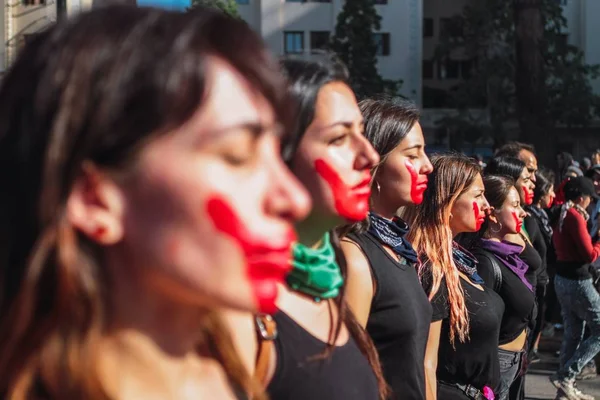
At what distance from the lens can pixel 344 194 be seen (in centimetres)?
214

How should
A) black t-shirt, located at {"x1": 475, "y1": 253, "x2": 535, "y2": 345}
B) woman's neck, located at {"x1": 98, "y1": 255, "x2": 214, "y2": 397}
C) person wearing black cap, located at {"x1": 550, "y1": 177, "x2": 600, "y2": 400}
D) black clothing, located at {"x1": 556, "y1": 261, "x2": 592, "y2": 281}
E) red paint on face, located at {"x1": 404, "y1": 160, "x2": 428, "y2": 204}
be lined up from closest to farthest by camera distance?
woman's neck, located at {"x1": 98, "y1": 255, "x2": 214, "y2": 397} → red paint on face, located at {"x1": 404, "y1": 160, "x2": 428, "y2": 204} → black t-shirt, located at {"x1": 475, "y1": 253, "x2": 535, "y2": 345} → person wearing black cap, located at {"x1": 550, "y1": 177, "x2": 600, "y2": 400} → black clothing, located at {"x1": 556, "y1": 261, "x2": 592, "y2": 281}

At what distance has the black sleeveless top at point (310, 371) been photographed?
6.39 feet

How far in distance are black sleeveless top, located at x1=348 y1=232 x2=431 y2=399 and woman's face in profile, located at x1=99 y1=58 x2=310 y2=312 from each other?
4.32 ft

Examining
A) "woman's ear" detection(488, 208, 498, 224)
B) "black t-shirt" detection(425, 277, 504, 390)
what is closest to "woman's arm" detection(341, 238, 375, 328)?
"black t-shirt" detection(425, 277, 504, 390)

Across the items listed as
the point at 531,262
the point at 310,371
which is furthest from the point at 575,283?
the point at 310,371

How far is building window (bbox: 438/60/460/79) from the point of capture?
1478 inches

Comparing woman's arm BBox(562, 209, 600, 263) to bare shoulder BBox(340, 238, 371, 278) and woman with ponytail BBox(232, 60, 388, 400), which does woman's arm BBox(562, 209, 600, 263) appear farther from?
woman with ponytail BBox(232, 60, 388, 400)

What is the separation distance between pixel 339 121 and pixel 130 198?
0.98 meters

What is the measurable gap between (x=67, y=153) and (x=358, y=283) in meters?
1.48

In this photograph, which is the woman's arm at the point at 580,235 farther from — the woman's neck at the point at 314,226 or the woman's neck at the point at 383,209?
the woman's neck at the point at 314,226

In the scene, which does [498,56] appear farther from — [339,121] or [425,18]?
[339,121]

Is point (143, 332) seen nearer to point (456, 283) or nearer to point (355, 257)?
point (355, 257)

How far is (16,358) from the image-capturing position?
1.30 m

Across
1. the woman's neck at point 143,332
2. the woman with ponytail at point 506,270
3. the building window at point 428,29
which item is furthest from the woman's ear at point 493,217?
the building window at point 428,29
